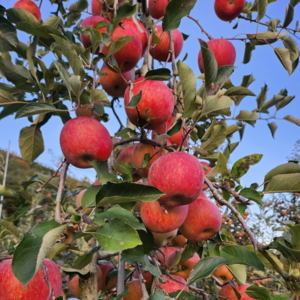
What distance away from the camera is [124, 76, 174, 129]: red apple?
84cm

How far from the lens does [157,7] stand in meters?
1.33

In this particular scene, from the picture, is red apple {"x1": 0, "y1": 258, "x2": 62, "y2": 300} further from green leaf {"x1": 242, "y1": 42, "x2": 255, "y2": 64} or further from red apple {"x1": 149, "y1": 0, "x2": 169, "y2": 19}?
green leaf {"x1": 242, "y1": 42, "x2": 255, "y2": 64}

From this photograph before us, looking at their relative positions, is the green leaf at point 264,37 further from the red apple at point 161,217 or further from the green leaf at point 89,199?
the green leaf at point 89,199

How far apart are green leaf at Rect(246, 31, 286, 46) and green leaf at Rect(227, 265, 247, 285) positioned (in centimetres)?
109

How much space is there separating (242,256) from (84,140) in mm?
604

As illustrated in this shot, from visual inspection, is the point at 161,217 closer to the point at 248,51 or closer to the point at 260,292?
the point at 260,292

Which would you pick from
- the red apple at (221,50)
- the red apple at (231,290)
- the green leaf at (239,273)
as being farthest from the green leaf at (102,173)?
the red apple at (221,50)

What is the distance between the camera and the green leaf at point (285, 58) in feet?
4.17

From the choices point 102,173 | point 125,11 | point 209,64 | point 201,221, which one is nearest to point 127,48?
point 125,11

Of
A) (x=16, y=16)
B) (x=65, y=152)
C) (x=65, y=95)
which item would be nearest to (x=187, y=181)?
(x=65, y=152)

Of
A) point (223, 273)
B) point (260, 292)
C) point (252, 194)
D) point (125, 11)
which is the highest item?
point (125, 11)

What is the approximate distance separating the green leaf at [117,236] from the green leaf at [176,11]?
628 millimetres

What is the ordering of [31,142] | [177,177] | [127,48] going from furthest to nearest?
[31,142]
[127,48]
[177,177]

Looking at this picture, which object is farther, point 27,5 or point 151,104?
point 27,5
